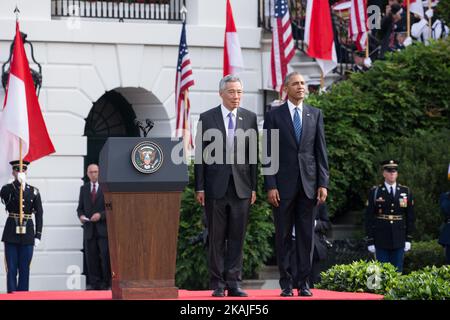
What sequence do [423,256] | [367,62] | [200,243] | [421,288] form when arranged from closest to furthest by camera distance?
1. [421,288]
2. [200,243]
3. [423,256]
4. [367,62]

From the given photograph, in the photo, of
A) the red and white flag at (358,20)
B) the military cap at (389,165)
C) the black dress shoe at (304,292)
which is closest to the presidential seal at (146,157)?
the black dress shoe at (304,292)

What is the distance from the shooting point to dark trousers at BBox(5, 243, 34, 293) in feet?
73.8

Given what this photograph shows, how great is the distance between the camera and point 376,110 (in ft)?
85.5

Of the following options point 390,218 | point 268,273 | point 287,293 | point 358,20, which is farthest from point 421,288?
point 358,20

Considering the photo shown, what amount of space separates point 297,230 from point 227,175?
2.80 ft

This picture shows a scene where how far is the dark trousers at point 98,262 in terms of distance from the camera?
2452 centimetres

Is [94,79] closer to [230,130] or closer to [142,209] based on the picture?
[230,130]

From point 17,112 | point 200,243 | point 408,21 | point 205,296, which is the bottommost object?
point 205,296

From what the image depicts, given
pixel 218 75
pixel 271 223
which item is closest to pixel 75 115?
pixel 218 75

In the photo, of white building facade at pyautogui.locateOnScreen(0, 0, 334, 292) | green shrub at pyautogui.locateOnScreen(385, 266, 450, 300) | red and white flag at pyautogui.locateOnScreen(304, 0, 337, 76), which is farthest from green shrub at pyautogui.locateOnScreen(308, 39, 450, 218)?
green shrub at pyautogui.locateOnScreen(385, 266, 450, 300)
